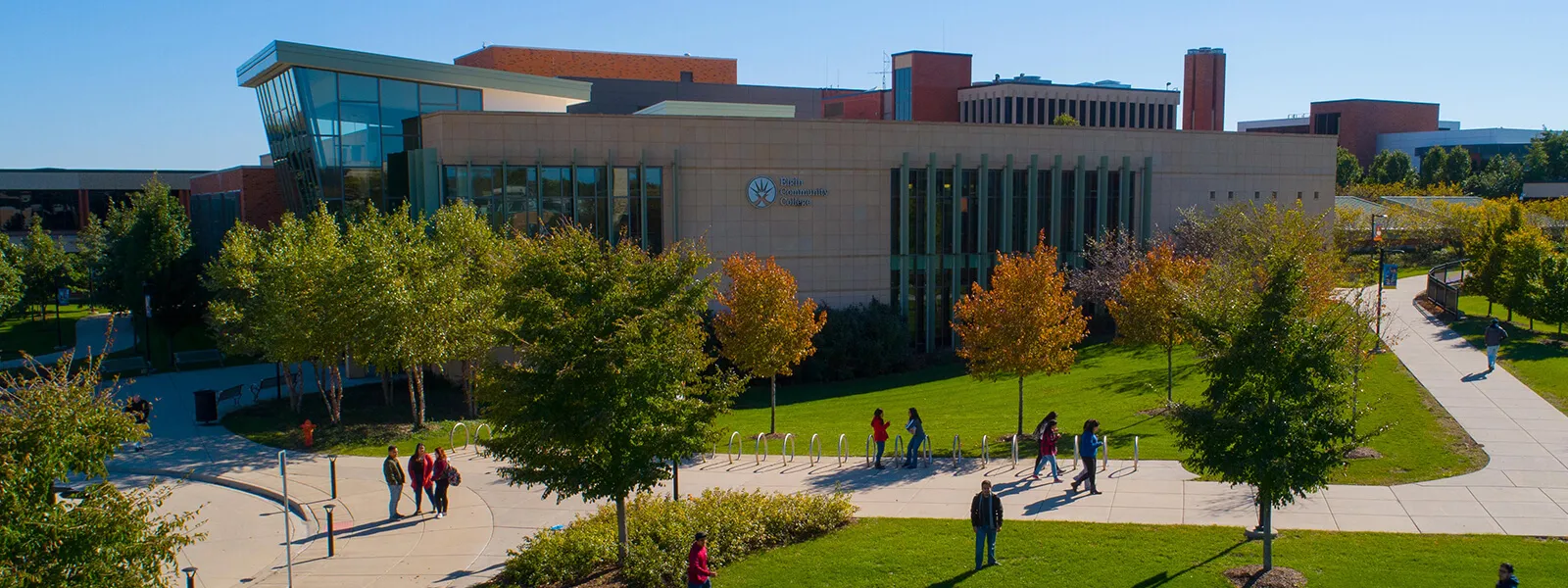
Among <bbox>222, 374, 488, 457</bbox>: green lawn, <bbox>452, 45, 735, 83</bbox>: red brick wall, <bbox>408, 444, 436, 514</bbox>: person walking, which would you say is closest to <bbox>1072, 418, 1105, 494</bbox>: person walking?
<bbox>408, 444, 436, 514</bbox>: person walking

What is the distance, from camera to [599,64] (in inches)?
2950

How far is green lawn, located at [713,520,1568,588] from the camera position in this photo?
47.0 ft

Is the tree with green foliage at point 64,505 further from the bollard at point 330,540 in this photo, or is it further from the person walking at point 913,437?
the person walking at point 913,437

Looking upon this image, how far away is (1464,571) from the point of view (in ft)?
46.6

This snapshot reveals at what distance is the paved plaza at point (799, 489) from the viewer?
16641 mm

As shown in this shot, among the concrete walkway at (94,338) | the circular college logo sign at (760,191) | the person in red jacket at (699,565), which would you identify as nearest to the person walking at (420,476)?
the person in red jacket at (699,565)

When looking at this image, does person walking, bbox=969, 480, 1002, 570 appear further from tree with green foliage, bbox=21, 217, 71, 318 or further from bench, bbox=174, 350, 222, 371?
tree with green foliage, bbox=21, 217, 71, 318

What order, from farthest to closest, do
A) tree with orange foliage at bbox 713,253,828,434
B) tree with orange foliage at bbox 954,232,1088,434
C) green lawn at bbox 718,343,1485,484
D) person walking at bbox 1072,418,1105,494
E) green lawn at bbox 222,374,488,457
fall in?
tree with orange foliage at bbox 713,253,828,434 → green lawn at bbox 222,374,488,457 → tree with orange foliage at bbox 954,232,1088,434 → green lawn at bbox 718,343,1485,484 → person walking at bbox 1072,418,1105,494

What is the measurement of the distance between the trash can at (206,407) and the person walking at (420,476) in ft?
37.8

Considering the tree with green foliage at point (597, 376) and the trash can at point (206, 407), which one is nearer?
the tree with green foliage at point (597, 376)

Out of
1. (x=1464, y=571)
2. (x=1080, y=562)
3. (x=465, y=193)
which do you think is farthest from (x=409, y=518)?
(x=465, y=193)

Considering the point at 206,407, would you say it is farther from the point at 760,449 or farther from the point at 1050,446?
the point at 1050,446

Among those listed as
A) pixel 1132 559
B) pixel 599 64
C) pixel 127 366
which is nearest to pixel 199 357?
pixel 127 366

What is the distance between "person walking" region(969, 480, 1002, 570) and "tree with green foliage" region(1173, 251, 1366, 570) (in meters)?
2.70
